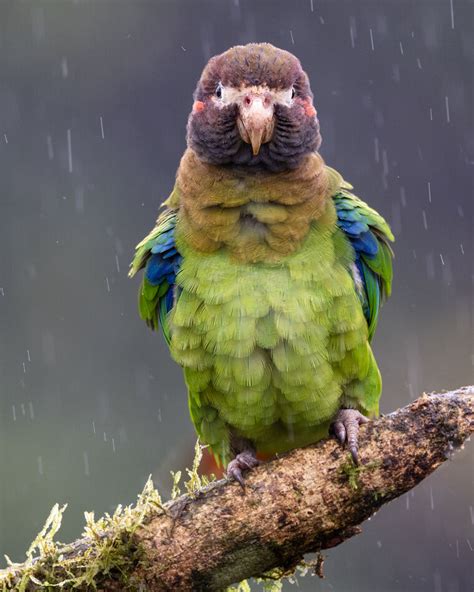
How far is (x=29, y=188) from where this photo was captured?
15.3 metres

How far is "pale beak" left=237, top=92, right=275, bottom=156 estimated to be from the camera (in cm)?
504

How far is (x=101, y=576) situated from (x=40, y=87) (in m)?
12.0

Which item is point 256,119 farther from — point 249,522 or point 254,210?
point 249,522

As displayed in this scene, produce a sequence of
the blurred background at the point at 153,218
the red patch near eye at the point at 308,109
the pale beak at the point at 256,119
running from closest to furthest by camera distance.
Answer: the pale beak at the point at 256,119 → the red patch near eye at the point at 308,109 → the blurred background at the point at 153,218

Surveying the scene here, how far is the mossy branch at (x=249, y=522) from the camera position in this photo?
15.2 ft

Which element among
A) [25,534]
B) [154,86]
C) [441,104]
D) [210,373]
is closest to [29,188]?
[154,86]

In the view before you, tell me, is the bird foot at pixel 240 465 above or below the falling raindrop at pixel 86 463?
above

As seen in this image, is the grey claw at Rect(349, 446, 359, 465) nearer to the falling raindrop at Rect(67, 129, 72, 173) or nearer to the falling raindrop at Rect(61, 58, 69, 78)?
the falling raindrop at Rect(67, 129, 72, 173)

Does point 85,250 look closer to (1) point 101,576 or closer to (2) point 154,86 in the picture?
(2) point 154,86

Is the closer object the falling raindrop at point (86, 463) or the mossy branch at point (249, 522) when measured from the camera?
the mossy branch at point (249, 522)

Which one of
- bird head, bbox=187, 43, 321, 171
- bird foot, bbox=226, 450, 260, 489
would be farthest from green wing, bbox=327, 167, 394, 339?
bird foot, bbox=226, 450, 260, 489

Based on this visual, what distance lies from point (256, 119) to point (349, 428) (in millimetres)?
1444

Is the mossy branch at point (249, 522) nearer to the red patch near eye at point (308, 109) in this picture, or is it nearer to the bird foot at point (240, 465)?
the bird foot at point (240, 465)

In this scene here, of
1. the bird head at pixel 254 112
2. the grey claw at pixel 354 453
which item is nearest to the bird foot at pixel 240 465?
the grey claw at pixel 354 453
